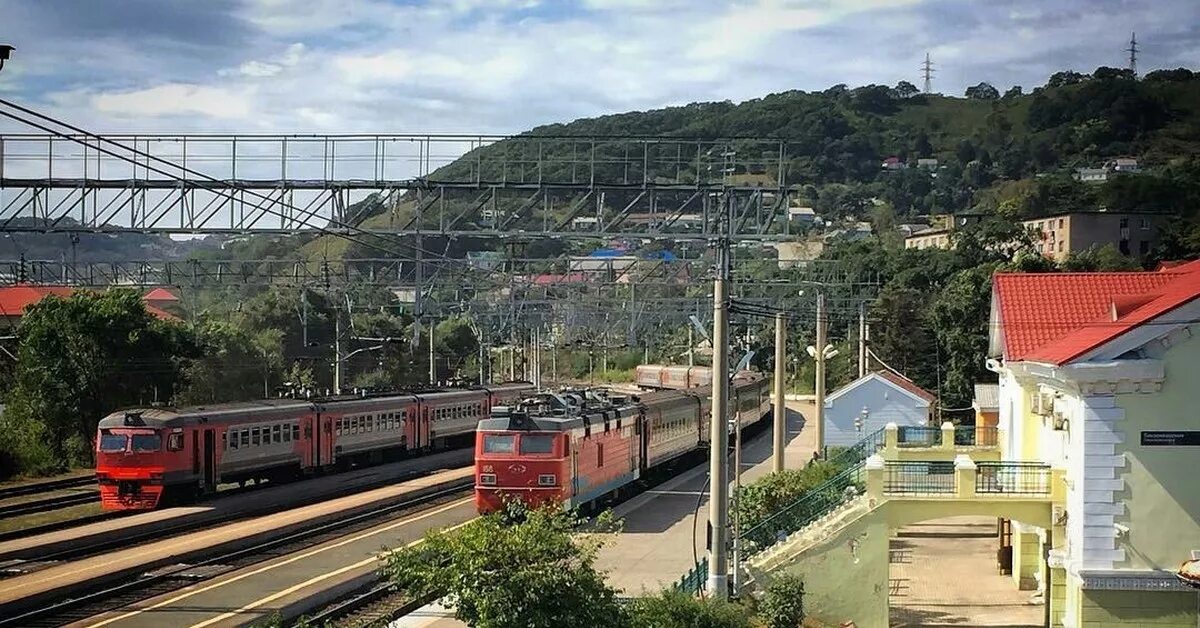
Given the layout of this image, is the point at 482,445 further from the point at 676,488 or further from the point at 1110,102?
the point at 1110,102

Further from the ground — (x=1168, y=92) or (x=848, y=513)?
(x=1168, y=92)

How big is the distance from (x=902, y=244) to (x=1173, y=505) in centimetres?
9204

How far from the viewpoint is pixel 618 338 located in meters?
74.3

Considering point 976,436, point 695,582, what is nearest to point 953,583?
point 976,436

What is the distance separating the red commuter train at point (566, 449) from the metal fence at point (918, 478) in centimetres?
519

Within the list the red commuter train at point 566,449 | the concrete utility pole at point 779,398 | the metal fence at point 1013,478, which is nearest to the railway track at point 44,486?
the red commuter train at point 566,449

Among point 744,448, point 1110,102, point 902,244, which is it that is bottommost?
point 744,448

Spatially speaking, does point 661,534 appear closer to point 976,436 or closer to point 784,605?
point 976,436

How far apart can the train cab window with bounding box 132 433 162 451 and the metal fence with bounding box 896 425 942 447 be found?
15948 millimetres

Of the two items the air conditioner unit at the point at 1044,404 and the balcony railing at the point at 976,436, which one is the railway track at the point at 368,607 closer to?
the air conditioner unit at the point at 1044,404

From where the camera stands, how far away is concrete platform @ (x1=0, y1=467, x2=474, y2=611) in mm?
20375

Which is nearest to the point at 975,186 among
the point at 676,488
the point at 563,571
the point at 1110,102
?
the point at 1110,102

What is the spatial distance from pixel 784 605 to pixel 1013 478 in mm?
3983

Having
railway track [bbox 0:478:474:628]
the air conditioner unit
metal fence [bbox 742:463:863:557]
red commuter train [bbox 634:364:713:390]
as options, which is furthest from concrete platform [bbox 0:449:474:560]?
the air conditioner unit
